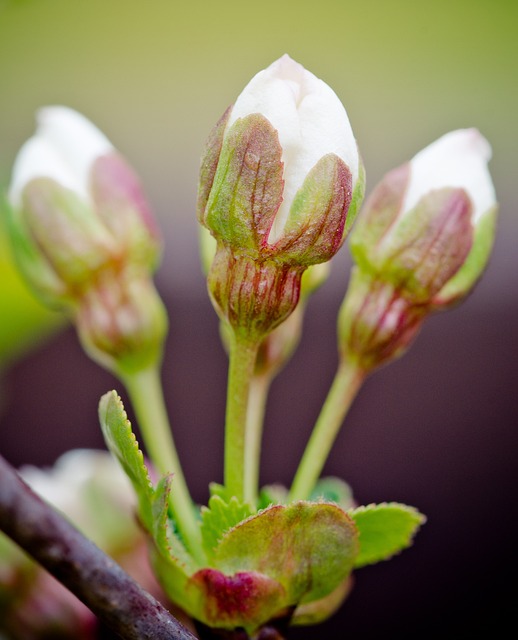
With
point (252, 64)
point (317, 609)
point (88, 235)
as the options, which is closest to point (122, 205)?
point (88, 235)

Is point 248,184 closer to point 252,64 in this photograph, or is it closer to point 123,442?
point 123,442

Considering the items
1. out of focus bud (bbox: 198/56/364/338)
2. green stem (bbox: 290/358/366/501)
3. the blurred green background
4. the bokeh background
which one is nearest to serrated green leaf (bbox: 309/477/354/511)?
green stem (bbox: 290/358/366/501)

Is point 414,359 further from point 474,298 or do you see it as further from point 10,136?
point 10,136

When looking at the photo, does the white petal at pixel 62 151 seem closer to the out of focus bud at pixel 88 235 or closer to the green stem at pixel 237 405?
the out of focus bud at pixel 88 235

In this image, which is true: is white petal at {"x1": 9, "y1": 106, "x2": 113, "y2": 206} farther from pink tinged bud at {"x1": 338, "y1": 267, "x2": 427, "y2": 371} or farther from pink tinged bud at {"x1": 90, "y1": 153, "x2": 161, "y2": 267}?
pink tinged bud at {"x1": 338, "y1": 267, "x2": 427, "y2": 371}

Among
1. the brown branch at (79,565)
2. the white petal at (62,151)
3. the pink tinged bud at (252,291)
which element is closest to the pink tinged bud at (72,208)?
the white petal at (62,151)

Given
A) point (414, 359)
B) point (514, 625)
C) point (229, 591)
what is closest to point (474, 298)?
point (414, 359)
